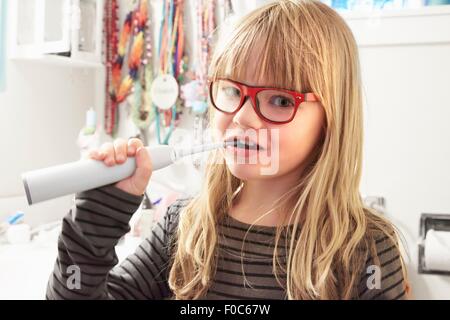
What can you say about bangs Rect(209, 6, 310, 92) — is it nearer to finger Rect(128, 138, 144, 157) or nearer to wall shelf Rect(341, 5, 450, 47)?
finger Rect(128, 138, 144, 157)

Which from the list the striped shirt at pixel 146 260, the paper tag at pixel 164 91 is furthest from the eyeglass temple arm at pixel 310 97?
the paper tag at pixel 164 91

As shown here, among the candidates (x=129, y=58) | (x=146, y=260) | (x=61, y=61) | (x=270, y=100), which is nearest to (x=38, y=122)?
(x=61, y=61)

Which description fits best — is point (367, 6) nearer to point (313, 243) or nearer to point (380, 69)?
point (380, 69)

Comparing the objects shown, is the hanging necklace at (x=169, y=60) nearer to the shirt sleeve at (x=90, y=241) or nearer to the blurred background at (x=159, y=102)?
the blurred background at (x=159, y=102)

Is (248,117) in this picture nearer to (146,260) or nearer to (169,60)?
(146,260)

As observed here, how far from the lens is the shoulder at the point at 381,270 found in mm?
477

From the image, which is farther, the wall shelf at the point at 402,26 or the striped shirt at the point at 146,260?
the wall shelf at the point at 402,26

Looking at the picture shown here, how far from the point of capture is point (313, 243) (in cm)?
51

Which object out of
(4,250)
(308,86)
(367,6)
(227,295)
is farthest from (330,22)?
(4,250)

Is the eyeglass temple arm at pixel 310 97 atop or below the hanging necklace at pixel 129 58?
below

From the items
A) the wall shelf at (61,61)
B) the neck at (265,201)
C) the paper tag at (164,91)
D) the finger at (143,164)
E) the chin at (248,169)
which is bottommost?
the neck at (265,201)

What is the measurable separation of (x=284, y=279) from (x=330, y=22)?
0.26 metres

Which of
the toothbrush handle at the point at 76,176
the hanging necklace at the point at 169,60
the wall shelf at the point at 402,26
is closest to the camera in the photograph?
the toothbrush handle at the point at 76,176

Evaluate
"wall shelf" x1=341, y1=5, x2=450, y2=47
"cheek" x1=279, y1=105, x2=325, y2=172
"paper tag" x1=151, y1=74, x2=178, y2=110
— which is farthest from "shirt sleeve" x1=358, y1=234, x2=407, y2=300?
"paper tag" x1=151, y1=74, x2=178, y2=110
